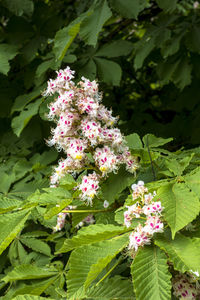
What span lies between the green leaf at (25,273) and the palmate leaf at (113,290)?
0.37 meters

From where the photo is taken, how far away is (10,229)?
1209 mm

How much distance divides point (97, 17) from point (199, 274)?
153cm

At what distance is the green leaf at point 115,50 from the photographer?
2582mm

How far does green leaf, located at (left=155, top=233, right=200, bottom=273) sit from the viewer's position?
95 cm

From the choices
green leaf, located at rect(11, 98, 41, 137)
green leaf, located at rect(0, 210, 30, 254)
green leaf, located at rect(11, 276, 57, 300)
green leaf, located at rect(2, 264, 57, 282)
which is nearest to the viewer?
green leaf, located at rect(0, 210, 30, 254)

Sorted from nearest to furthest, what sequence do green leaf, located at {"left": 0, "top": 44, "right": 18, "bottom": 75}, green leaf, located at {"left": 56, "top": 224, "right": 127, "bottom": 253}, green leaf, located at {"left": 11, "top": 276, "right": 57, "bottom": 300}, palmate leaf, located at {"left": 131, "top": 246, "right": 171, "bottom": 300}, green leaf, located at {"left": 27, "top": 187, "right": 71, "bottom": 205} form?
palmate leaf, located at {"left": 131, "top": 246, "right": 171, "bottom": 300}
green leaf, located at {"left": 56, "top": 224, "right": 127, "bottom": 253}
green leaf, located at {"left": 27, "top": 187, "right": 71, "bottom": 205}
green leaf, located at {"left": 11, "top": 276, "right": 57, "bottom": 300}
green leaf, located at {"left": 0, "top": 44, "right": 18, "bottom": 75}

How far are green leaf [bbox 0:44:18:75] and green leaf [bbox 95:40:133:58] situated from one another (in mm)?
557

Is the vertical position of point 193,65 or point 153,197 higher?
point 153,197

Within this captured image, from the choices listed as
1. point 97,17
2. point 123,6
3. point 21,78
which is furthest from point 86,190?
point 21,78

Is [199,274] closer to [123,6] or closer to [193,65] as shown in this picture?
[123,6]

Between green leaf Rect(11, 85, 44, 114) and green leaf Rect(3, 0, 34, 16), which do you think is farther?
green leaf Rect(3, 0, 34, 16)

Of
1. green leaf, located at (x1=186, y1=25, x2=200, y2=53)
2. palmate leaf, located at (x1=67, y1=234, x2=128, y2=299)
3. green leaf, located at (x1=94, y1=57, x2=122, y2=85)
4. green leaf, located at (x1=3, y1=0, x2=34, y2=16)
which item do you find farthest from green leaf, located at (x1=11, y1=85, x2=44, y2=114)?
palmate leaf, located at (x1=67, y1=234, x2=128, y2=299)

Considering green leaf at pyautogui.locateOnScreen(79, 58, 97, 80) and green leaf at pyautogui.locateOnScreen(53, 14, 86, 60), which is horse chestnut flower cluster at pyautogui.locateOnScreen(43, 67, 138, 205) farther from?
green leaf at pyautogui.locateOnScreen(79, 58, 97, 80)

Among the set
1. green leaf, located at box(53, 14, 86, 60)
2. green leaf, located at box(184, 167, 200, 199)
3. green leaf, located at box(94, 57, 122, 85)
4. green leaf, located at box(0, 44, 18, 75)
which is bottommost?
green leaf, located at box(94, 57, 122, 85)
